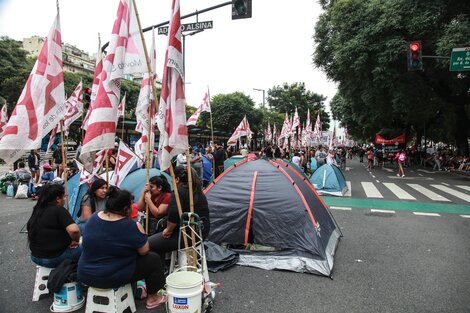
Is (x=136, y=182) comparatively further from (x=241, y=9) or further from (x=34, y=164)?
(x=34, y=164)

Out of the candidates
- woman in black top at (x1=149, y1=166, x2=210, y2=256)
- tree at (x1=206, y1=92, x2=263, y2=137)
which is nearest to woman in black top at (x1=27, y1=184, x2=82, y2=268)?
woman in black top at (x1=149, y1=166, x2=210, y2=256)

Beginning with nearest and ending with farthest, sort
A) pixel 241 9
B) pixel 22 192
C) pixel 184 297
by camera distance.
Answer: pixel 184 297
pixel 241 9
pixel 22 192

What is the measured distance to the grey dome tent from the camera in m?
5.10

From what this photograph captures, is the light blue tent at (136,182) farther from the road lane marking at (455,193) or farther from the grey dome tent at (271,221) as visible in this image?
the road lane marking at (455,193)

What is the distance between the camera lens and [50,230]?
146 inches

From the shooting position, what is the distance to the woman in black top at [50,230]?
12.2ft

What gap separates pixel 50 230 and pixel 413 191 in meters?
13.3

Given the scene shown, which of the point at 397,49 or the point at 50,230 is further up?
the point at 397,49

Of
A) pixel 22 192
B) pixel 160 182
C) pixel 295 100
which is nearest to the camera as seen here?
pixel 160 182

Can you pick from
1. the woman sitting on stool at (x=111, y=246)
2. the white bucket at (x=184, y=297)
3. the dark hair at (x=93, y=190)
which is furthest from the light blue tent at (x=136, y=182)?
the white bucket at (x=184, y=297)

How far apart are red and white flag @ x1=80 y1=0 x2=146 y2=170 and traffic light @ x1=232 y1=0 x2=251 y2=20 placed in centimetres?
568

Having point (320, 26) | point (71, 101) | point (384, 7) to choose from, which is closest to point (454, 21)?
point (384, 7)

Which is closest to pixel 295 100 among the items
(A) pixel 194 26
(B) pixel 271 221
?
(A) pixel 194 26

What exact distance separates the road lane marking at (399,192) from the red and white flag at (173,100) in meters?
10.4
